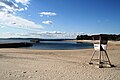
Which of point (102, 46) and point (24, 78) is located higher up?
point (102, 46)

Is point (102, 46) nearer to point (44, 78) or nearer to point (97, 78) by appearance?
point (97, 78)

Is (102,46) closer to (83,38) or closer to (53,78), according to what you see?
(53,78)

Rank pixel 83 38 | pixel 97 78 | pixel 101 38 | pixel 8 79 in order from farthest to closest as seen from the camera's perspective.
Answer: pixel 83 38
pixel 101 38
pixel 97 78
pixel 8 79

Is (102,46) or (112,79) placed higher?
(102,46)

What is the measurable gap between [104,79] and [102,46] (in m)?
4.24

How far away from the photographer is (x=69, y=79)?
8016 mm

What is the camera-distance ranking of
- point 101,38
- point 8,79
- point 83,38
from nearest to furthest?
point 8,79 → point 101,38 → point 83,38

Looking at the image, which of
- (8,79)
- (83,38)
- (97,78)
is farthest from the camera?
(83,38)

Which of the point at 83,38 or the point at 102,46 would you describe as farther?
the point at 83,38

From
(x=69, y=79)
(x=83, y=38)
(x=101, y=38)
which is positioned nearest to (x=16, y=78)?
(x=69, y=79)

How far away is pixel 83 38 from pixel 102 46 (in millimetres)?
180563

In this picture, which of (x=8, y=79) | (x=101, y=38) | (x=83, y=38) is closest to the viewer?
(x=8, y=79)

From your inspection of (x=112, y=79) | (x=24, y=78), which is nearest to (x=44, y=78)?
(x=24, y=78)

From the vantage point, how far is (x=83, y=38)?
627 feet
